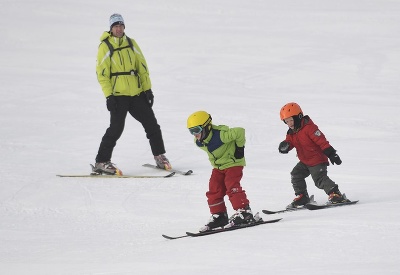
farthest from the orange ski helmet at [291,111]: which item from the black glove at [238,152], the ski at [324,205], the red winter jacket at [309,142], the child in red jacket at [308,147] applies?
the ski at [324,205]

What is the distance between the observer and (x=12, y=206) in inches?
354

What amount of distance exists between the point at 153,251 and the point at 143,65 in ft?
14.1

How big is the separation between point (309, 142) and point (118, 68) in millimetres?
3297

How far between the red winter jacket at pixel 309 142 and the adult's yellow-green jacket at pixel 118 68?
9.88ft

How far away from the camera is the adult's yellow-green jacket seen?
10.1m

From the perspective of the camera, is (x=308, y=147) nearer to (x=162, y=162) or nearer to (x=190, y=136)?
(x=162, y=162)

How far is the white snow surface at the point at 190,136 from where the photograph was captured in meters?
6.09

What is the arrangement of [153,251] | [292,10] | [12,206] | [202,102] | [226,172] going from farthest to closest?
[292,10] → [202,102] → [12,206] → [226,172] → [153,251]

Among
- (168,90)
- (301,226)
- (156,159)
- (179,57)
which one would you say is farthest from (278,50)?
(301,226)

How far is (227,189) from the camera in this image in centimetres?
721

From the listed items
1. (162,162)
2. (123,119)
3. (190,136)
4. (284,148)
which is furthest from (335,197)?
(190,136)

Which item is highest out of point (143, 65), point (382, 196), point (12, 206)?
point (143, 65)

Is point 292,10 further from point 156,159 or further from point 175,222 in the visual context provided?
point 175,222

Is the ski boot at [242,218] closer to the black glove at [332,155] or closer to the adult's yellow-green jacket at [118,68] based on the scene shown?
the black glove at [332,155]
